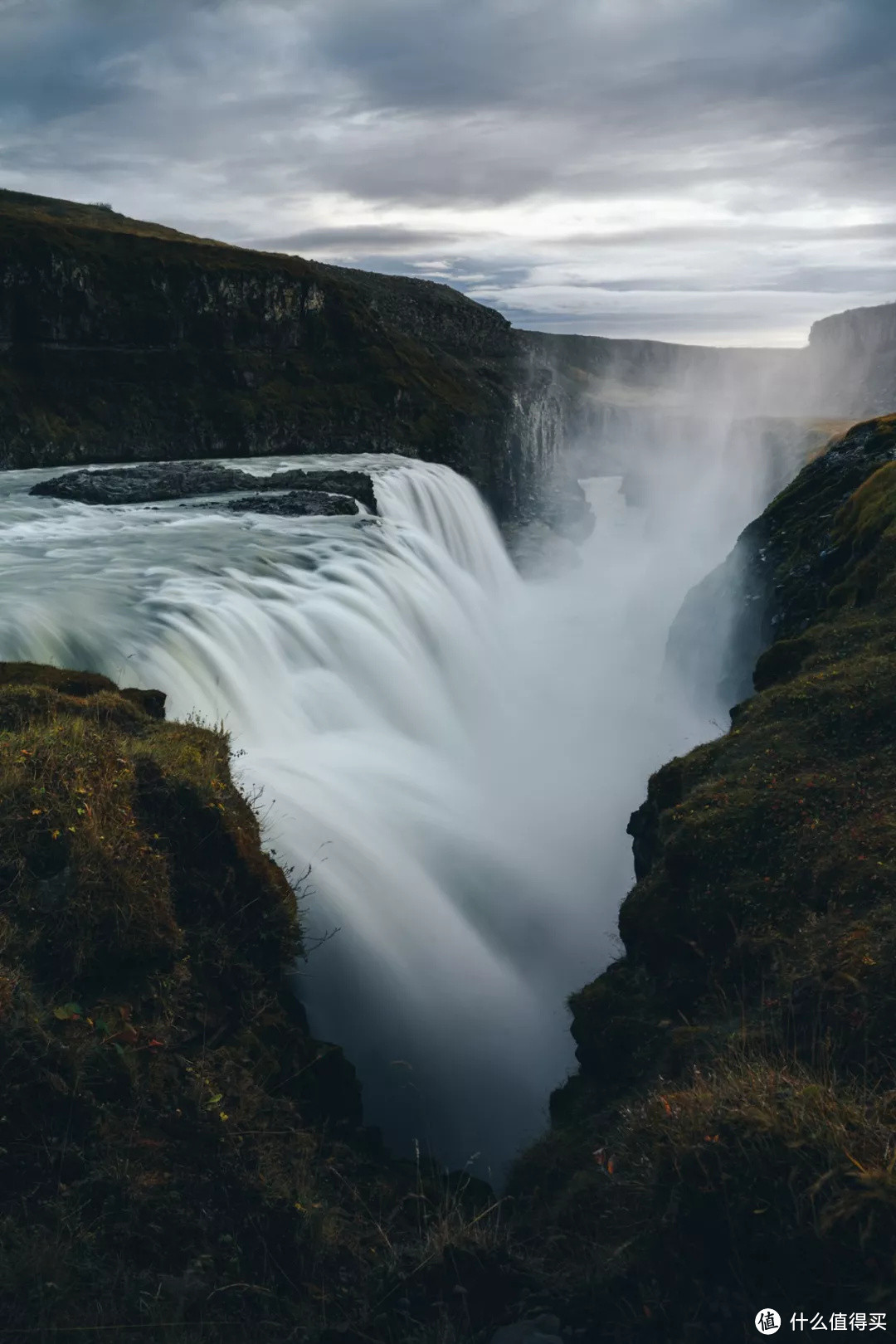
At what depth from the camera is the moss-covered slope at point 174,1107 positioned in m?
6.21

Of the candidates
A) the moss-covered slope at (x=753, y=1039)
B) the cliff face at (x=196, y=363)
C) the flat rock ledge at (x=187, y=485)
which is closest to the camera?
the moss-covered slope at (x=753, y=1039)

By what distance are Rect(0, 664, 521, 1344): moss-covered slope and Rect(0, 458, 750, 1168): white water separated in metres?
2.05

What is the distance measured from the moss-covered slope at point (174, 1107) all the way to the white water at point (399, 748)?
2051 mm

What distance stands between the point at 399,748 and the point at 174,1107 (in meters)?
15.7

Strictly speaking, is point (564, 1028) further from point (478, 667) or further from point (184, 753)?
point (478, 667)

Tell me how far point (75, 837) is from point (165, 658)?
1063 cm

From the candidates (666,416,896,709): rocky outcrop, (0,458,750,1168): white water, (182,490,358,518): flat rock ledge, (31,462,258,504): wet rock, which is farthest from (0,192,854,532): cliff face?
(666,416,896,709): rocky outcrop

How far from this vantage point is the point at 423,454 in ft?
246

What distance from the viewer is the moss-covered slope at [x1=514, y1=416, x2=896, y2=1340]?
5.82 metres

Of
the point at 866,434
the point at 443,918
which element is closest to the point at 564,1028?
the point at 443,918

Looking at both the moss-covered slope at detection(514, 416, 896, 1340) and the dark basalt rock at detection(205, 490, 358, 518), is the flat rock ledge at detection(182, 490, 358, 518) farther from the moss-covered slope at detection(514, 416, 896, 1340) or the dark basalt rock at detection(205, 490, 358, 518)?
the moss-covered slope at detection(514, 416, 896, 1340)

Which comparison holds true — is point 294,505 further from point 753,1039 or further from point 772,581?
point 753,1039

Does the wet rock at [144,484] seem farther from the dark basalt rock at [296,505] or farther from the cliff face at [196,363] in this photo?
the cliff face at [196,363]

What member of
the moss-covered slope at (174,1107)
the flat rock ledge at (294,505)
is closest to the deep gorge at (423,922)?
the moss-covered slope at (174,1107)
